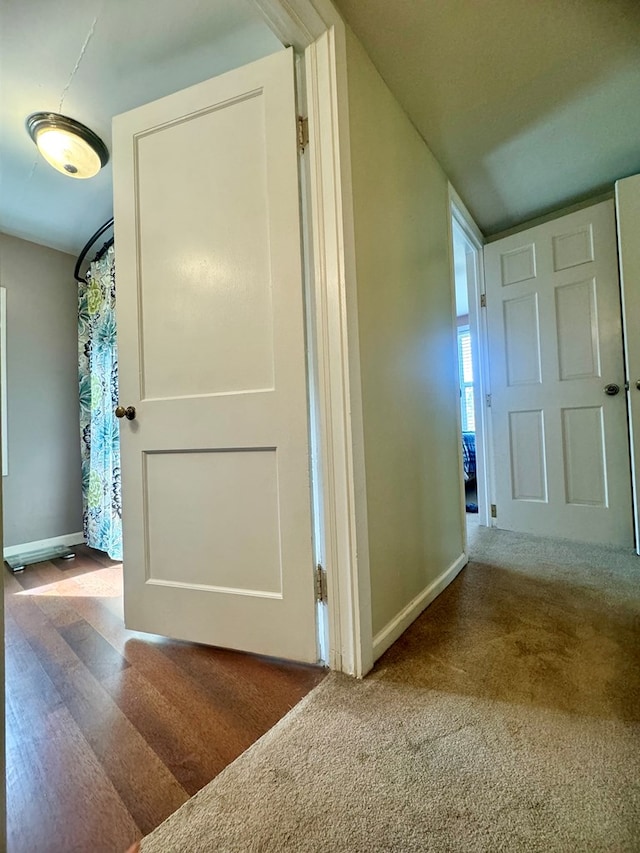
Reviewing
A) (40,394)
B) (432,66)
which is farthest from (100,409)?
(432,66)

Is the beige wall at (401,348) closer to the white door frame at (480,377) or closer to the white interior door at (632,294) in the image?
the white door frame at (480,377)

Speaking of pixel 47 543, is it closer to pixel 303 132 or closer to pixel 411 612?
pixel 411 612

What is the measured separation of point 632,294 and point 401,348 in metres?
1.47

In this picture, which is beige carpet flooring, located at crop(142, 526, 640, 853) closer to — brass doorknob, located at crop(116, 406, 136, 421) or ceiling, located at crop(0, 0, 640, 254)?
brass doorknob, located at crop(116, 406, 136, 421)

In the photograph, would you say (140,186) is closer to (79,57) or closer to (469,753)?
(79,57)

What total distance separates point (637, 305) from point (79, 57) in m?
2.75

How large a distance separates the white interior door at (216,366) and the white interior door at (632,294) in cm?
186

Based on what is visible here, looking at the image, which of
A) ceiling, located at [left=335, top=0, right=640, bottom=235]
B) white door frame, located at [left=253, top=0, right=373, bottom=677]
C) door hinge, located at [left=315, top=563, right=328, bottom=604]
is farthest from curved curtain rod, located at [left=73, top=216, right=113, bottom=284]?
door hinge, located at [left=315, top=563, right=328, bottom=604]

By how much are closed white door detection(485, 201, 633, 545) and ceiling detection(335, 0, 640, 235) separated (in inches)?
16.3

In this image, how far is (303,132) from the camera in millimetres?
1184

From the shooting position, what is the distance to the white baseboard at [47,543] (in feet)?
7.89

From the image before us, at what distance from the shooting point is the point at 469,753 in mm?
840

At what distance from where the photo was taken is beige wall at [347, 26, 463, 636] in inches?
49.7

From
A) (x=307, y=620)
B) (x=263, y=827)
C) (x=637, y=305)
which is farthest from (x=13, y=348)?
(x=637, y=305)
